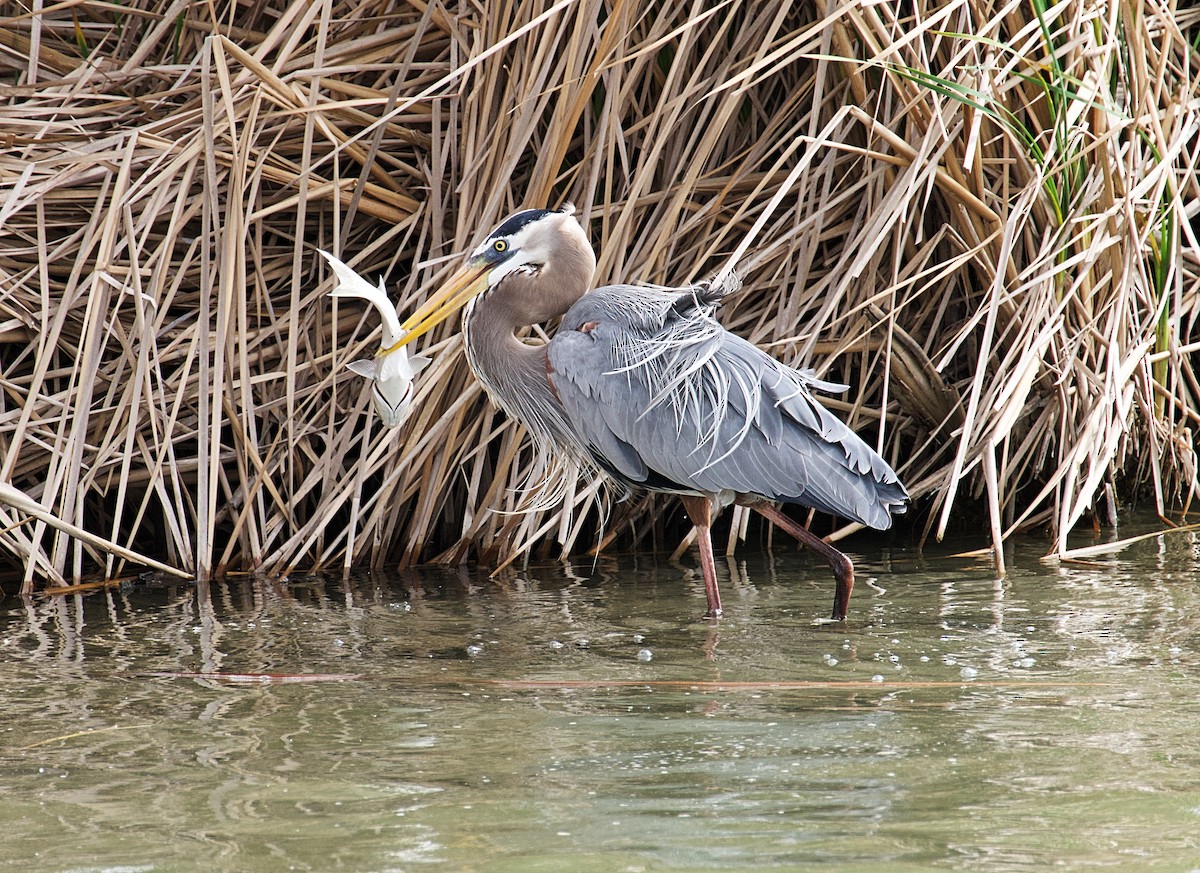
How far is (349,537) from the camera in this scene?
4742mm

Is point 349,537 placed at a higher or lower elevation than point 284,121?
lower

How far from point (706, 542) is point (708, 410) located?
15.6 inches

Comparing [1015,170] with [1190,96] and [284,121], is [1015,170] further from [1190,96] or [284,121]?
[284,121]

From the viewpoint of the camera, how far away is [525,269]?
4.32m

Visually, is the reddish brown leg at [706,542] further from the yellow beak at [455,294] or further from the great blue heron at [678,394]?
the yellow beak at [455,294]

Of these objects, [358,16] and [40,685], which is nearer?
[40,685]

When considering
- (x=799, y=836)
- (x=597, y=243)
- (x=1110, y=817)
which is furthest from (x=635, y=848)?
(x=597, y=243)

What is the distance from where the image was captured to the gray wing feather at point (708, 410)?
4.16 metres

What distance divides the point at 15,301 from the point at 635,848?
342 centimetres

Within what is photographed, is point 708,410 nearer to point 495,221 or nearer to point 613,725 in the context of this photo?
point 495,221

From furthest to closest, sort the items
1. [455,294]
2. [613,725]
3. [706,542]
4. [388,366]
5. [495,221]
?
[495,221]
[455,294]
[706,542]
[388,366]
[613,725]

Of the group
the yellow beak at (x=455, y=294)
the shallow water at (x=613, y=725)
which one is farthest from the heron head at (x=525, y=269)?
the shallow water at (x=613, y=725)

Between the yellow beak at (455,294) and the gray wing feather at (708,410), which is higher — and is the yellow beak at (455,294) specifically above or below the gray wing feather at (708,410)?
above

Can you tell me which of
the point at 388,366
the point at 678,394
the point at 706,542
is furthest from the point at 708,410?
the point at 388,366
